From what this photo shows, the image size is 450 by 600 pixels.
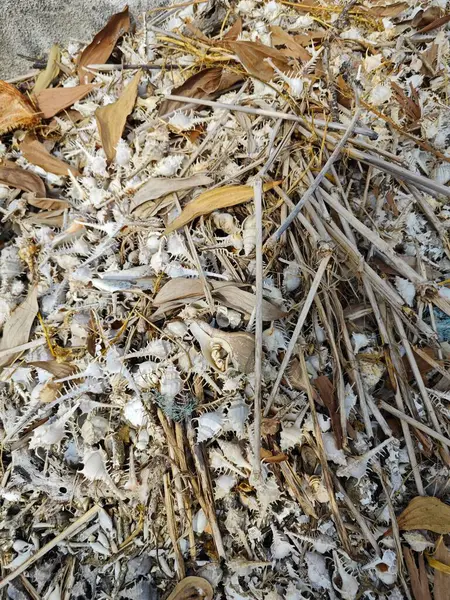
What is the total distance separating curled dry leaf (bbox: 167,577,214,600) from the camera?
0.83 meters

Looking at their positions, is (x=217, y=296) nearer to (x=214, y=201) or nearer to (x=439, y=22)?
(x=214, y=201)

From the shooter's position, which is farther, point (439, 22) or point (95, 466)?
point (439, 22)

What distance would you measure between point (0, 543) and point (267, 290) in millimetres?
780

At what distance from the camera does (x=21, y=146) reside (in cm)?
112

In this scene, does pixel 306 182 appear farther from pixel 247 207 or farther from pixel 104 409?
pixel 104 409

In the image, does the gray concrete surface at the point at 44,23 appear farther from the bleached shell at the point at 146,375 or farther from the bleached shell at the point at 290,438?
the bleached shell at the point at 290,438

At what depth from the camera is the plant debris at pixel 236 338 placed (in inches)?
32.9

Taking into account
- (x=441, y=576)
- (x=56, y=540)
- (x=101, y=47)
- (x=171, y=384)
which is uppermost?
(x=101, y=47)

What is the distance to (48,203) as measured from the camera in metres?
1.05

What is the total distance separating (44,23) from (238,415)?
119 centimetres

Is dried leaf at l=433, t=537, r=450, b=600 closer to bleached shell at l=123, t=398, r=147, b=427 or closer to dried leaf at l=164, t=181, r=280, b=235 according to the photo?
bleached shell at l=123, t=398, r=147, b=427

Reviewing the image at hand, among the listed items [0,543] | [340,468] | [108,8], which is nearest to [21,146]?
[108,8]

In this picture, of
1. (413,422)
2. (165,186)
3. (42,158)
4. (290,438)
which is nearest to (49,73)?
(42,158)

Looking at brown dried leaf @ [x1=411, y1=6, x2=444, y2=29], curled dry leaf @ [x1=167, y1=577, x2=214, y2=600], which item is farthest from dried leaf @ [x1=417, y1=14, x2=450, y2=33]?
curled dry leaf @ [x1=167, y1=577, x2=214, y2=600]
